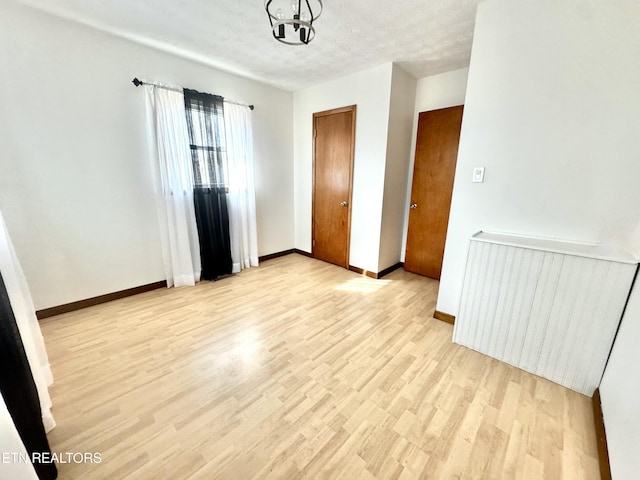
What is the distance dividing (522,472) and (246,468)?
1224 millimetres

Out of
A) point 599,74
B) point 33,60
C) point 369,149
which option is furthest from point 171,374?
point 599,74

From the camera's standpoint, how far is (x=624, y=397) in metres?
1.12

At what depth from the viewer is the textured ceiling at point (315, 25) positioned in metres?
1.80

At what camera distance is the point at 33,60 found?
1947mm

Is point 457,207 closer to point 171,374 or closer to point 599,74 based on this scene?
point 599,74

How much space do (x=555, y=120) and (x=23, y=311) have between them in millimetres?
3107

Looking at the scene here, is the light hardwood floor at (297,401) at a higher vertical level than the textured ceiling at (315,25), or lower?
lower

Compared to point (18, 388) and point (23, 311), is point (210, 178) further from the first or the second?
point (18, 388)

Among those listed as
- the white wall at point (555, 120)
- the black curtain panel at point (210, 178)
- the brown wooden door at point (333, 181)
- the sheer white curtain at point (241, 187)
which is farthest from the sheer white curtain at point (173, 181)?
the white wall at point (555, 120)

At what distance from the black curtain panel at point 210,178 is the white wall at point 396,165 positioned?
1.94 m

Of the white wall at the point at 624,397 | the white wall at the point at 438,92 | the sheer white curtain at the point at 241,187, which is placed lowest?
the white wall at the point at 624,397

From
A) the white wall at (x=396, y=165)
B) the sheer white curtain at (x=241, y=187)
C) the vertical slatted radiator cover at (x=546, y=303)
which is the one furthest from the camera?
the sheer white curtain at (x=241, y=187)

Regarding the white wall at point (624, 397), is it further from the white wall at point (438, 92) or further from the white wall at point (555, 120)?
the white wall at point (438, 92)

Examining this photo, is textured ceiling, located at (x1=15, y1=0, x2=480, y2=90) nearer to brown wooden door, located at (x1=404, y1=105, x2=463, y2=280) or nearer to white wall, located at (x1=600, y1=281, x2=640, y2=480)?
brown wooden door, located at (x1=404, y1=105, x2=463, y2=280)
